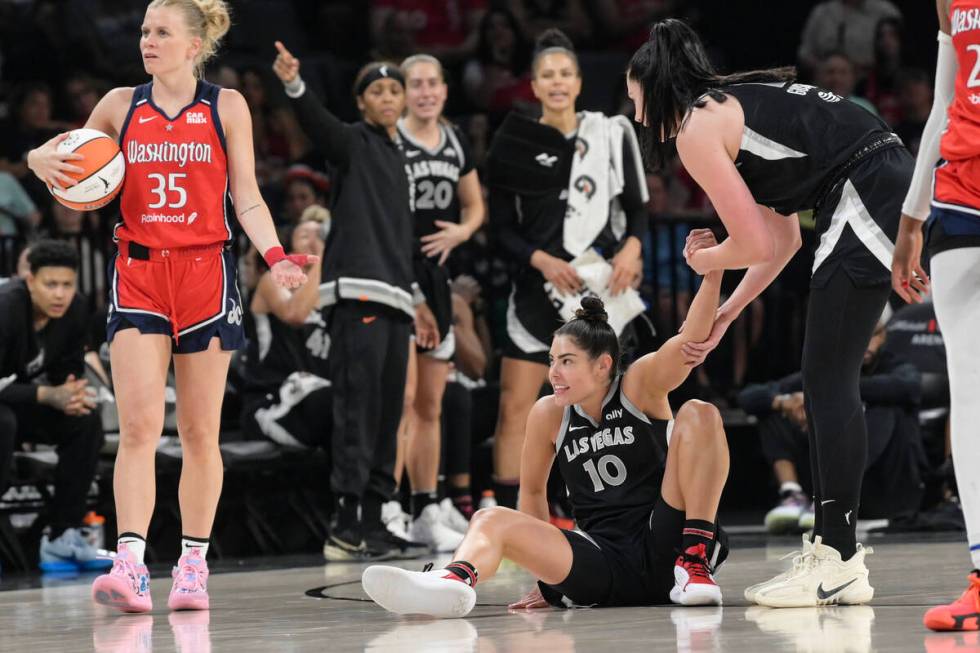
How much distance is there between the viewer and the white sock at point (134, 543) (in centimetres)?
442

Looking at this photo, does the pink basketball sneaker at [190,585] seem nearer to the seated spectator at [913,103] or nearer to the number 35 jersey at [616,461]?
the number 35 jersey at [616,461]

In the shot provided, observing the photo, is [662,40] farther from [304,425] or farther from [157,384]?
[304,425]

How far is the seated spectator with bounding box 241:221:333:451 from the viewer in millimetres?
7148

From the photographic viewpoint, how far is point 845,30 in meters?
11.0

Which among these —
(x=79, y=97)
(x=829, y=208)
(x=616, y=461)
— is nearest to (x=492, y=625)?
(x=616, y=461)

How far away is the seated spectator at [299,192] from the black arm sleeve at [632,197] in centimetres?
228

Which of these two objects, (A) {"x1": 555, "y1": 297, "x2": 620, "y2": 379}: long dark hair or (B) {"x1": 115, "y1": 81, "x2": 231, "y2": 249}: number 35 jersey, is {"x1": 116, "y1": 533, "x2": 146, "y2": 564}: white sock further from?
(A) {"x1": 555, "y1": 297, "x2": 620, "y2": 379}: long dark hair

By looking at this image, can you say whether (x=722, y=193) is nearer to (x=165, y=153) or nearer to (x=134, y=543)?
(x=165, y=153)

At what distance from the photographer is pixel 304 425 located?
717cm

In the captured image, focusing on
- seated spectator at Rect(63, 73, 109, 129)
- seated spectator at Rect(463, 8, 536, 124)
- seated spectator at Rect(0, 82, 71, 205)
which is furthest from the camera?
seated spectator at Rect(463, 8, 536, 124)

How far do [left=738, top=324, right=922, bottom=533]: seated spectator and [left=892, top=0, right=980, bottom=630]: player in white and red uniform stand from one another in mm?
4068

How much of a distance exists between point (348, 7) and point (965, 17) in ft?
29.0

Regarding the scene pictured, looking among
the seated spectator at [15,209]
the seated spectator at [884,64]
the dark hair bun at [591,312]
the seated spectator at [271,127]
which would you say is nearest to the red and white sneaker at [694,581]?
the dark hair bun at [591,312]

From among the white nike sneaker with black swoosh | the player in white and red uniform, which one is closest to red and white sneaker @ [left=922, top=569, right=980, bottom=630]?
the player in white and red uniform
